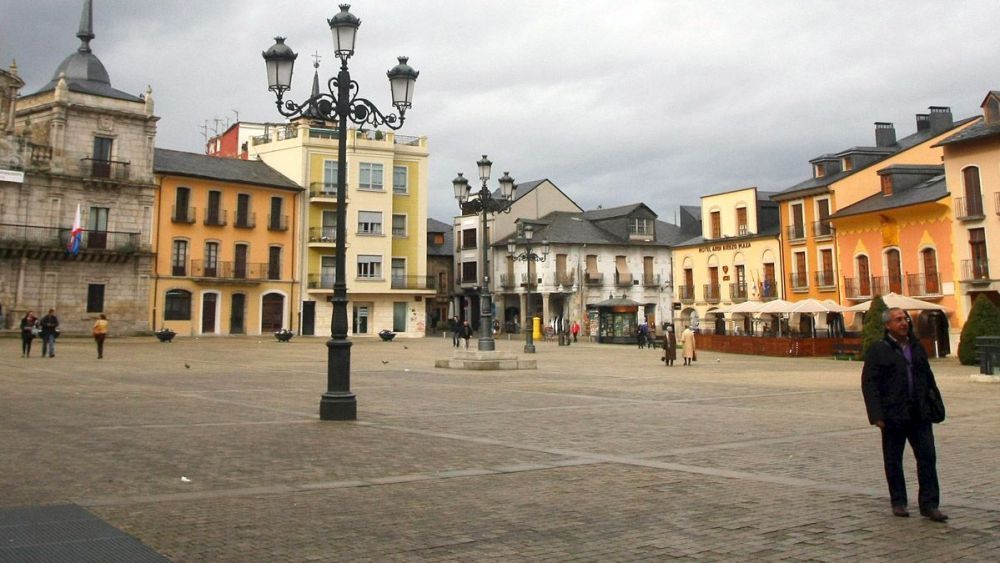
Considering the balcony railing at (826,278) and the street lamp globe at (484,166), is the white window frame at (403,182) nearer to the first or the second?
the balcony railing at (826,278)

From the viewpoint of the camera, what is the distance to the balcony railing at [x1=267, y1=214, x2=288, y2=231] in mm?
53641

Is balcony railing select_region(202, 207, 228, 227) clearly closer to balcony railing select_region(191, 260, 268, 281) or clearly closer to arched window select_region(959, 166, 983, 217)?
balcony railing select_region(191, 260, 268, 281)

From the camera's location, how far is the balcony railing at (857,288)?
39.5m

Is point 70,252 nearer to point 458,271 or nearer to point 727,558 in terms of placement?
point 458,271

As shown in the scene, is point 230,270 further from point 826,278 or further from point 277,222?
point 826,278

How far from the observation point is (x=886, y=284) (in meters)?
38.1

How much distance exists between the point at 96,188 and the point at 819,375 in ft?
134

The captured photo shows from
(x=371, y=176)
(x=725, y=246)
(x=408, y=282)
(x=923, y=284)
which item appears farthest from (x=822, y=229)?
(x=371, y=176)

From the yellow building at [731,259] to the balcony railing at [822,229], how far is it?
137 inches

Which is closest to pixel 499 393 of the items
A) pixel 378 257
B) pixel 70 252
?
pixel 70 252

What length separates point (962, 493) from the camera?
6.59 metres

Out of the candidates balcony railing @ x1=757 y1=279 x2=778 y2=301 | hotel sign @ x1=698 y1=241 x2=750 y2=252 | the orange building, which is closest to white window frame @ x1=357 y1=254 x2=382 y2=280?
hotel sign @ x1=698 y1=241 x2=750 y2=252

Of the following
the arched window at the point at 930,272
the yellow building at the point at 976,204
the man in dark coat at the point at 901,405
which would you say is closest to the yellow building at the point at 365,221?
the arched window at the point at 930,272

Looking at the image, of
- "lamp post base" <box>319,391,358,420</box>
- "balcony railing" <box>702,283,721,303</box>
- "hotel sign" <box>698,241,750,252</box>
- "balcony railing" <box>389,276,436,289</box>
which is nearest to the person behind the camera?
"lamp post base" <box>319,391,358,420</box>
